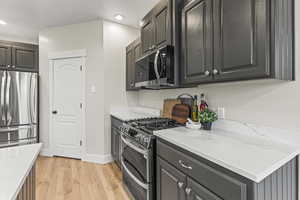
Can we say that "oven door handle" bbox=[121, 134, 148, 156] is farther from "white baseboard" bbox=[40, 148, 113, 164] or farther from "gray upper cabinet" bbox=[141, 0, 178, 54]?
"white baseboard" bbox=[40, 148, 113, 164]

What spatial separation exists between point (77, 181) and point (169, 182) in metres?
1.81

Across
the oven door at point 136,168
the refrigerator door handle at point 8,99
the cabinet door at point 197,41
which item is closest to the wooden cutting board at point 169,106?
the cabinet door at point 197,41

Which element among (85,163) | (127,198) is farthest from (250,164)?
A: (85,163)

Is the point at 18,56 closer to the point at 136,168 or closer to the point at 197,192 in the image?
the point at 136,168

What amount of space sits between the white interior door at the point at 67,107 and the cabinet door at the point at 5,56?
1.06 metres

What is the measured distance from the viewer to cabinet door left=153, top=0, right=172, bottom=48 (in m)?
1.93

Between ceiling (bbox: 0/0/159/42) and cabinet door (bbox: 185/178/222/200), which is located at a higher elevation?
ceiling (bbox: 0/0/159/42)

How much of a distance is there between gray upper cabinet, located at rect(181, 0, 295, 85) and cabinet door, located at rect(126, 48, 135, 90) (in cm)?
166

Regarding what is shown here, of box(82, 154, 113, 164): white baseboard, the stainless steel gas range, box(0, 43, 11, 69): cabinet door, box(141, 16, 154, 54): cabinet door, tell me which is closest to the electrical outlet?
the stainless steel gas range

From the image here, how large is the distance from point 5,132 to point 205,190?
3.75m

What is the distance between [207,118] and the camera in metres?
1.76

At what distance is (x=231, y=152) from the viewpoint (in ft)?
3.50

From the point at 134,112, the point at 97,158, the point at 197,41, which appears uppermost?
the point at 197,41

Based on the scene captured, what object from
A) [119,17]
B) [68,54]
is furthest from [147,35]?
[68,54]
